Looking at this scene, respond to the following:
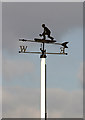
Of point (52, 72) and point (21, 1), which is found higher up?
point (21, 1)

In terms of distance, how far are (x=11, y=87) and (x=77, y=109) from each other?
680mm

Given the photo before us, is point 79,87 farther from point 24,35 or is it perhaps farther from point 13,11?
point 13,11

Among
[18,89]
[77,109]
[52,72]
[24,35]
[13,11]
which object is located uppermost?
[13,11]

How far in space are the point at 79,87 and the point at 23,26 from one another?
81cm

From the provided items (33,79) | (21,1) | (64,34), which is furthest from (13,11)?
(33,79)

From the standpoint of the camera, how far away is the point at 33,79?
1.74 m

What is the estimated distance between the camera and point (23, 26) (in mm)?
1756

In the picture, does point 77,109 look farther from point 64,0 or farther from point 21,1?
point 21,1

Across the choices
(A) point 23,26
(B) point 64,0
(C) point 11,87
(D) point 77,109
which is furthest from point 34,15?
(D) point 77,109

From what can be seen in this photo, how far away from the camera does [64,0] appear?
175cm

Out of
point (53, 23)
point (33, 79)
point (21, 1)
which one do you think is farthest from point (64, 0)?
point (33, 79)

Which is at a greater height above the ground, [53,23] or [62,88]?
[53,23]

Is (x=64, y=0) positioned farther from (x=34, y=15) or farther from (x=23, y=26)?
(x=23, y=26)

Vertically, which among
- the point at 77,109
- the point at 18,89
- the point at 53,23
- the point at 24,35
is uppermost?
the point at 53,23
